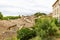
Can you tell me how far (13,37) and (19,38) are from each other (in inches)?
62.2

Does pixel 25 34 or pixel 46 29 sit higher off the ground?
pixel 46 29

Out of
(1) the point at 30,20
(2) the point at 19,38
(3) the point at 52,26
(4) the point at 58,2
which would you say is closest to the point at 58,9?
(4) the point at 58,2

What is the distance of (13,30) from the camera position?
36.7m

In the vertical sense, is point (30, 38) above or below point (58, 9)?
below

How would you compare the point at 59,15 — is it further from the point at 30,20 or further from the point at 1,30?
the point at 1,30

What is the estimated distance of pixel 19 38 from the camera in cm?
3253

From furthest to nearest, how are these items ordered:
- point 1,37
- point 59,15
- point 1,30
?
point 59,15 → point 1,30 → point 1,37

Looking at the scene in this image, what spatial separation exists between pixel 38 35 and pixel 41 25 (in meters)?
1.94

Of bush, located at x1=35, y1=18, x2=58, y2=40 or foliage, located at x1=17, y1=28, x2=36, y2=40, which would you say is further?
foliage, located at x1=17, y1=28, x2=36, y2=40

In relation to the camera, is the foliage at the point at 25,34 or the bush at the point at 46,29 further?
the foliage at the point at 25,34

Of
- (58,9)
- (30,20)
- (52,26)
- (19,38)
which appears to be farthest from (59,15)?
(19,38)

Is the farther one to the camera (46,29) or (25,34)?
(46,29)

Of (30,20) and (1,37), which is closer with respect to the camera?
(1,37)

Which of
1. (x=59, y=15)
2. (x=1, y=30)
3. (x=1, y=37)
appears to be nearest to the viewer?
(x=1, y=37)
